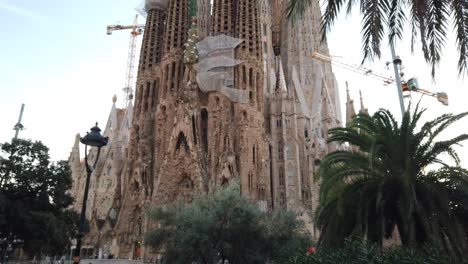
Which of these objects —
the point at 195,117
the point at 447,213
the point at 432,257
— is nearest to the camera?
the point at 432,257

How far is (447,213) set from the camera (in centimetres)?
1072

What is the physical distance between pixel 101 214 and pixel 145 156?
15.5 m

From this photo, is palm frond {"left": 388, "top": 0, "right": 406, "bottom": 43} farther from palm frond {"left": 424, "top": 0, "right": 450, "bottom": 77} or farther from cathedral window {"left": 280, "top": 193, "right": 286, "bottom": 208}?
cathedral window {"left": 280, "top": 193, "right": 286, "bottom": 208}

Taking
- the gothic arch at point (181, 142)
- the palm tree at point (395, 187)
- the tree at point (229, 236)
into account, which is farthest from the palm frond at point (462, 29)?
the gothic arch at point (181, 142)

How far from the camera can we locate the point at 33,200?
20500 millimetres

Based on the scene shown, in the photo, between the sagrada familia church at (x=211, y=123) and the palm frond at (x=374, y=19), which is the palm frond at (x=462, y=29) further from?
the sagrada familia church at (x=211, y=123)

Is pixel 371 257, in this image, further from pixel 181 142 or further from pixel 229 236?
pixel 181 142

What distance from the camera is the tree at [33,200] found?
1895 centimetres

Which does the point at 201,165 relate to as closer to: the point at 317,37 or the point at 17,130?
the point at 17,130

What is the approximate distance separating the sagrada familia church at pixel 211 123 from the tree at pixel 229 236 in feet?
27.0

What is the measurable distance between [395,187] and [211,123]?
22254 millimetres

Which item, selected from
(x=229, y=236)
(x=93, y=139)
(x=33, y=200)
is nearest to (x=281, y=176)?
(x=229, y=236)

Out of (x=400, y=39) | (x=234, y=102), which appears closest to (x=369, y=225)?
(x=400, y=39)

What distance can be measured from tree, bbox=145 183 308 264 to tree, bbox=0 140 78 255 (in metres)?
6.11
